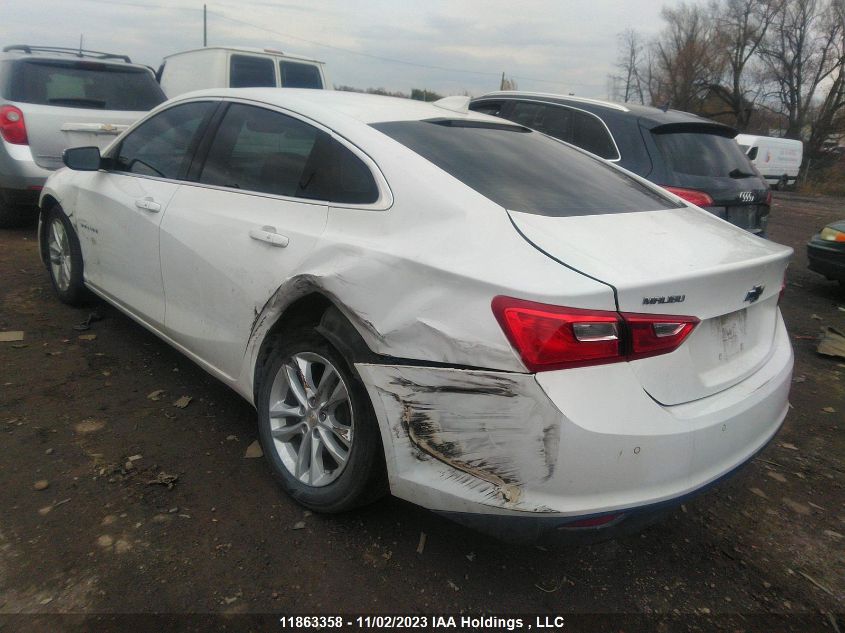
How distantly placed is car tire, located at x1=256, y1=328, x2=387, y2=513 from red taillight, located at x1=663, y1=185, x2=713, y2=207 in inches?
142

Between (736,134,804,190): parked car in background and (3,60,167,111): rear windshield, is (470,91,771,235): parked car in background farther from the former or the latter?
(736,134,804,190): parked car in background

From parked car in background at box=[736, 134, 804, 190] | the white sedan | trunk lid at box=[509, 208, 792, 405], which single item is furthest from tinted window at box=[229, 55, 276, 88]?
parked car in background at box=[736, 134, 804, 190]

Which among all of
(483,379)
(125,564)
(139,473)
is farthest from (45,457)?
(483,379)

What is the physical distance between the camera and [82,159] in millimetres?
3914

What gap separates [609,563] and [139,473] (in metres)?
1.99

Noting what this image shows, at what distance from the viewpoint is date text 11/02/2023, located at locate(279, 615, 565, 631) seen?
216cm

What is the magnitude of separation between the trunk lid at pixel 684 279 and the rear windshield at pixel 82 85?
21.0 feet

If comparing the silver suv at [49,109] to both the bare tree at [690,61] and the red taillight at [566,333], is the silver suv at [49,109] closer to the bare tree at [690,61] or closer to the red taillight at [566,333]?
the red taillight at [566,333]

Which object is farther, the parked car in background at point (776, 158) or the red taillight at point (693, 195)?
the parked car in background at point (776, 158)

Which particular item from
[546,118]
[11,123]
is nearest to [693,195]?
[546,118]

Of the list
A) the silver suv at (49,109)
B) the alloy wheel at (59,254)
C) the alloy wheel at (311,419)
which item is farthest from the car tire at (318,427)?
the silver suv at (49,109)

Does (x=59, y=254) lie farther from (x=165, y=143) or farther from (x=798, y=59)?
(x=798, y=59)

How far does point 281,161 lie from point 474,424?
5.13 ft

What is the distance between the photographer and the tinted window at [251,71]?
10.6 metres
